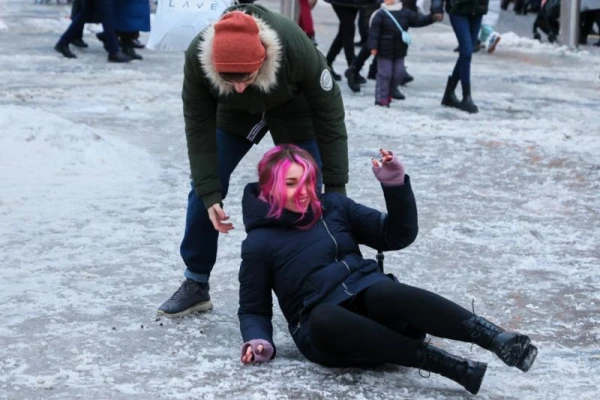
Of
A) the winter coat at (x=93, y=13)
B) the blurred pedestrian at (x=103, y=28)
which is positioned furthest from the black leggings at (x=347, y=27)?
the winter coat at (x=93, y=13)

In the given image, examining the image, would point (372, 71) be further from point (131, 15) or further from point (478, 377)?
point (478, 377)

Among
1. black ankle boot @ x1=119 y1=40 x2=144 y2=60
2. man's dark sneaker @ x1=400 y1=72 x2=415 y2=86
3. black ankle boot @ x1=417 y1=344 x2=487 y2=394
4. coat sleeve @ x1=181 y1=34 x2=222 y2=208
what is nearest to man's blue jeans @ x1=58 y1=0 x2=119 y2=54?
black ankle boot @ x1=119 y1=40 x2=144 y2=60

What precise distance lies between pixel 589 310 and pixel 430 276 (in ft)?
2.59

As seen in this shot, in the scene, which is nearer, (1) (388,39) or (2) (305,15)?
(1) (388,39)

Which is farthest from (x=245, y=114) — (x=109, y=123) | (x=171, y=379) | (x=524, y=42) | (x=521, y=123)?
(x=524, y=42)

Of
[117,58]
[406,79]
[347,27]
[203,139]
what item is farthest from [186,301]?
[117,58]

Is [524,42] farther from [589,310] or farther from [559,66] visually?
[589,310]

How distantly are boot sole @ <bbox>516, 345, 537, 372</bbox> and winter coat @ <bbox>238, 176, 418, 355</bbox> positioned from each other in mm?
593

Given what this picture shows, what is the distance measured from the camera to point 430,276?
5.29 meters

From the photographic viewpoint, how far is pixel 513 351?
3.80m

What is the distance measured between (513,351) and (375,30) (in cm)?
675

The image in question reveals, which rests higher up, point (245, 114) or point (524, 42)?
point (245, 114)

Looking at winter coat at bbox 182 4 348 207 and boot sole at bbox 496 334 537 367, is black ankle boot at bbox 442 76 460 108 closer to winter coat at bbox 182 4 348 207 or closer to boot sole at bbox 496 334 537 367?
winter coat at bbox 182 4 348 207

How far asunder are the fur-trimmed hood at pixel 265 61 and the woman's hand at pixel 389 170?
474 mm
